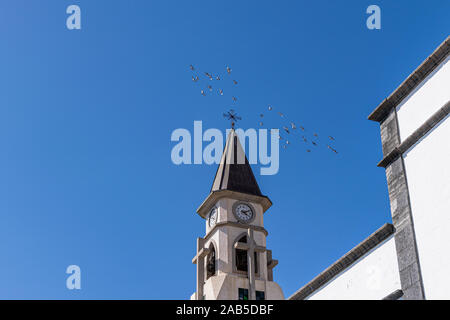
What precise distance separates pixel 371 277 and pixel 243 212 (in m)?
29.7

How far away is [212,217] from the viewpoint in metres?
48.6

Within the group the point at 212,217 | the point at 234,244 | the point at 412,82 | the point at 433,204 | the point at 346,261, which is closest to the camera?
the point at 433,204

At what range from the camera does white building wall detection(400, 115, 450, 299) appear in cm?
1625

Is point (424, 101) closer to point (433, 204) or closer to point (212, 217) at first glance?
point (433, 204)

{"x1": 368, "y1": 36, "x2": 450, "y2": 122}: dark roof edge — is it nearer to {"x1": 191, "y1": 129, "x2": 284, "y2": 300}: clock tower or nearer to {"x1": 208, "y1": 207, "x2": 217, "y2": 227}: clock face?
{"x1": 191, "y1": 129, "x2": 284, "y2": 300}: clock tower

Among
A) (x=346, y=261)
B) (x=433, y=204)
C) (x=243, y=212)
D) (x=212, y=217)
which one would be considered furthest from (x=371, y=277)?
(x=212, y=217)

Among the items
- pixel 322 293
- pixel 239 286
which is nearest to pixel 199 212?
pixel 239 286

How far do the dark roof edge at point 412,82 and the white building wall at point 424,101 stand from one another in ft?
0.43

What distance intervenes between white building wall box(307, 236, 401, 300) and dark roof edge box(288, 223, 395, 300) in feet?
0.41

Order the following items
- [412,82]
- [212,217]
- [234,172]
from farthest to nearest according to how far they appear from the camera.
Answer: [234,172] → [212,217] → [412,82]
